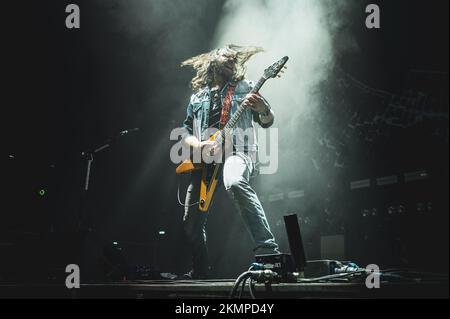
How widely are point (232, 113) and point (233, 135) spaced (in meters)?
0.30

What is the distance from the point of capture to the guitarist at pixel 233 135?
10.2 feet

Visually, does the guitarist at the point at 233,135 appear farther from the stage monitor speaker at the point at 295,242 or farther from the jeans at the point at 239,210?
the stage monitor speaker at the point at 295,242

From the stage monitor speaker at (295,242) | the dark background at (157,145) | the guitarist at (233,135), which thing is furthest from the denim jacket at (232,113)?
the dark background at (157,145)

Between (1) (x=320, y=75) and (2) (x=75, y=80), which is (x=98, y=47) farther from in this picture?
(1) (x=320, y=75)

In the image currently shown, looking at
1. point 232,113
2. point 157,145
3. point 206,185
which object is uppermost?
point 157,145

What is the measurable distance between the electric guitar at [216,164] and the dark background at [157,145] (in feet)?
6.15

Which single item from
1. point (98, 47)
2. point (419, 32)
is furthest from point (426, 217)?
point (98, 47)

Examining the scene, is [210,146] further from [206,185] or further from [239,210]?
[239,210]

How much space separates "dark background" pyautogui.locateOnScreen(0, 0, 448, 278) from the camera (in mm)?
5129

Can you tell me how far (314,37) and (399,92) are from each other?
1.33m

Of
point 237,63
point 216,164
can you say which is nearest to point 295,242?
point 216,164

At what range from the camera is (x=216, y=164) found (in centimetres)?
351

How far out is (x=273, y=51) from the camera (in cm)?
532

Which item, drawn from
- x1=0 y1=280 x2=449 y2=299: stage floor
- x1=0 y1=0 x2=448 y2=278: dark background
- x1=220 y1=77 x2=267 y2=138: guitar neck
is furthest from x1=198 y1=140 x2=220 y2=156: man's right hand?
x1=0 y1=0 x2=448 y2=278: dark background
